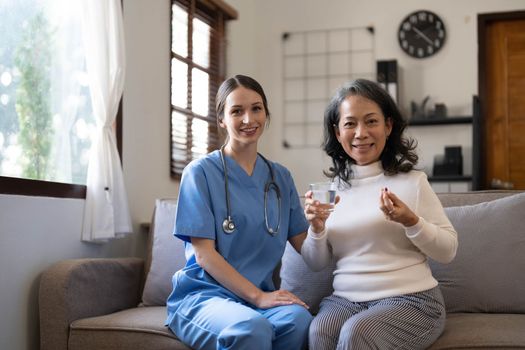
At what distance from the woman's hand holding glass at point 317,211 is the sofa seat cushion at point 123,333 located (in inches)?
20.3

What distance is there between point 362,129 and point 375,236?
31cm

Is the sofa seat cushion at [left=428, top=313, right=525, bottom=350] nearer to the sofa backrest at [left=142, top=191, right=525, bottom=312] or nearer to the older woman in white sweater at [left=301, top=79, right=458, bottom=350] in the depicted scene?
the older woman in white sweater at [left=301, top=79, right=458, bottom=350]

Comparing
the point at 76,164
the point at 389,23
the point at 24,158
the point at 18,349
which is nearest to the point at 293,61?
the point at 389,23

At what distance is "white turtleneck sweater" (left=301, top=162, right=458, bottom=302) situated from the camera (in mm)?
1817

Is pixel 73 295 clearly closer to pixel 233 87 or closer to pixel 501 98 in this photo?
pixel 233 87

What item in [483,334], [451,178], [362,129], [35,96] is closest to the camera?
[483,334]

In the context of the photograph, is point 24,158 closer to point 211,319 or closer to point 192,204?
point 192,204

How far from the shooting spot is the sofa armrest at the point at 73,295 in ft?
7.22

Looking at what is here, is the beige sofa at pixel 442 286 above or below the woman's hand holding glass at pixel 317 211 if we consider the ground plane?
below

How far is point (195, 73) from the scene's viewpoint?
4.20 metres

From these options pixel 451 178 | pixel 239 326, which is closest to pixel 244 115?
pixel 239 326

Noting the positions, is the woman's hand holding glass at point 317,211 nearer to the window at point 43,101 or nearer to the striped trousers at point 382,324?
the striped trousers at point 382,324

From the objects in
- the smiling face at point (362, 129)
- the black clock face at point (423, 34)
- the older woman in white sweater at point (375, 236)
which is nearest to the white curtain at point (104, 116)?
the older woman in white sweater at point (375, 236)

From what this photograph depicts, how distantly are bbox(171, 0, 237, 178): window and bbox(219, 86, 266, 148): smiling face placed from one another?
179cm
